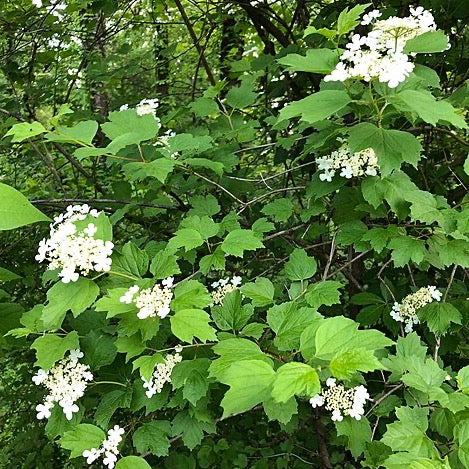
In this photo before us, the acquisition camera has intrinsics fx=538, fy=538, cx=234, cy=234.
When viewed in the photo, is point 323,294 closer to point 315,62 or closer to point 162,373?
point 162,373

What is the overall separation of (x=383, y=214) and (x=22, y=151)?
300 centimetres

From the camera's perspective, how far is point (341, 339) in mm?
1271

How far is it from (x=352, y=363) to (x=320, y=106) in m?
0.74

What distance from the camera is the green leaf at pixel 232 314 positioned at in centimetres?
162

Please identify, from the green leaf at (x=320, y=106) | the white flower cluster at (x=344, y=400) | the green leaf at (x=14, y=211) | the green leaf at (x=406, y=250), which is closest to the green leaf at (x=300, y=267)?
the green leaf at (x=406, y=250)

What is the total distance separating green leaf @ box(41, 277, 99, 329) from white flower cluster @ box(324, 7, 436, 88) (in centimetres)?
91

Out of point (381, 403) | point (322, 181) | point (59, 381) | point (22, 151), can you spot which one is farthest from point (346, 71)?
point (22, 151)

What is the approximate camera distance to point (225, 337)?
1.57m

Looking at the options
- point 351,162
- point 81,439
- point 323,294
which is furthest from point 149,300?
point 351,162

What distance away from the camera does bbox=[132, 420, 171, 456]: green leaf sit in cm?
169

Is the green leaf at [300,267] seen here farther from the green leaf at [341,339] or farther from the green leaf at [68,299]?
the green leaf at [68,299]

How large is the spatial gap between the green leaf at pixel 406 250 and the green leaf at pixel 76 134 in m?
1.07

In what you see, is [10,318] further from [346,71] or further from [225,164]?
[346,71]

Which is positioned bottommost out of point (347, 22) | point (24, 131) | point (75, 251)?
point (75, 251)
